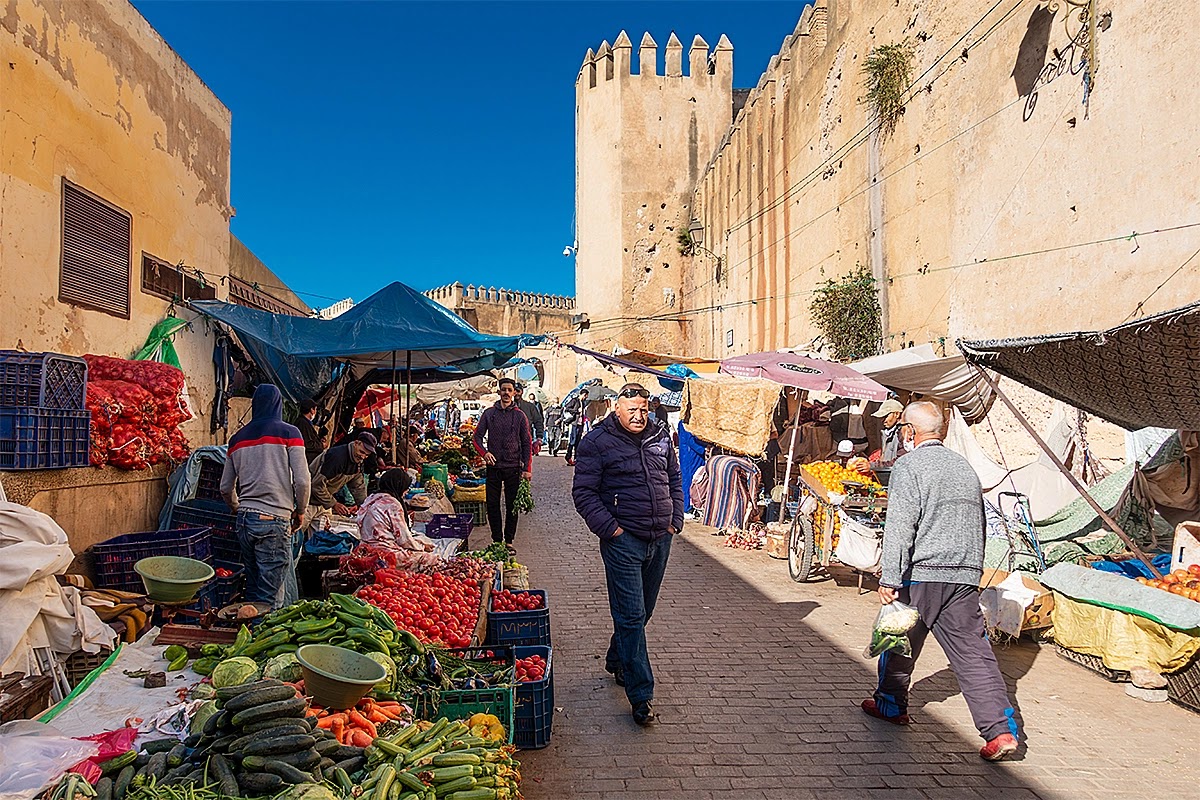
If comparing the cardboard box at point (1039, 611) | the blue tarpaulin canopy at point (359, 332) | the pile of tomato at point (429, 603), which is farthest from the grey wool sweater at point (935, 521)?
the blue tarpaulin canopy at point (359, 332)

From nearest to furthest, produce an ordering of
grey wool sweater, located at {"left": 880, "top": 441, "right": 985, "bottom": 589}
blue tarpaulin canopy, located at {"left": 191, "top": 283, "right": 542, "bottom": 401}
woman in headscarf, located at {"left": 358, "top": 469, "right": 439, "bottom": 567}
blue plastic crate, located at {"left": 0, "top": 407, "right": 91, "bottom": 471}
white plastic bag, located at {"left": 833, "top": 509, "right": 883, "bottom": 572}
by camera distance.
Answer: grey wool sweater, located at {"left": 880, "top": 441, "right": 985, "bottom": 589} → blue plastic crate, located at {"left": 0, "top": 407, "right": 91, "bottom": 471} → woman in headscarf, located at {"left": 358, "top": 469, "right": 439, "bottom": 567} → white plastic bag, located at {"left": 833, "top": 509, "right": 883, "bottom": 572} → blue tarpaulin canopy, located at {"left": 191, "top": 283, "right": 542, "bottom": 401}

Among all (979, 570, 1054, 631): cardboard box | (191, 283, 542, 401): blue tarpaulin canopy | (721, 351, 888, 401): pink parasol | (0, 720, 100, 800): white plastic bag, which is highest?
(191, 283, 542, 401): blue tarpaulin canopy

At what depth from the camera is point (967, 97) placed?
34.4 ft

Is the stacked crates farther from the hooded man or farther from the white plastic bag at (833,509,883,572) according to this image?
the white plastic bag at (833,509,883,572)

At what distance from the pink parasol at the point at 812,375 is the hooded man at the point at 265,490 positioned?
250 inches

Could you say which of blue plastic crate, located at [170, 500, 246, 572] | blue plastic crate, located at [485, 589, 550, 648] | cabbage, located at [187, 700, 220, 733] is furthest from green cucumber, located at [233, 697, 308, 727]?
blue plastic crate, located at [170, 500, 246, 572]

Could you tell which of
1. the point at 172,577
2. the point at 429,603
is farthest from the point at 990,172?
the point at 172,577

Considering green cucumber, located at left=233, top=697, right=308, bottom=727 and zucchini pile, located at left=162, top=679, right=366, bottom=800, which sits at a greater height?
green cucumber, located at left=233, top=697, right=308, bottom=727

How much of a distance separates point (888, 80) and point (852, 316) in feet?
13.1

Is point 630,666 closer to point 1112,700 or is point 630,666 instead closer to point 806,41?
point 1112,700

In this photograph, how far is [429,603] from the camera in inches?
194

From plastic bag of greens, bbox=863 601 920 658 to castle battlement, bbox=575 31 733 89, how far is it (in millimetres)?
28546

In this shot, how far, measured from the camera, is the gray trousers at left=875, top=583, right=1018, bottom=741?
13.2 feet

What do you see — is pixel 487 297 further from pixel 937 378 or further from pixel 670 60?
pixel 937 378
